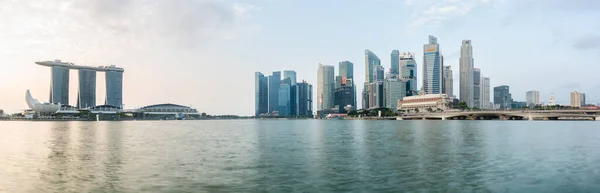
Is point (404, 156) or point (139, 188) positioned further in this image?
point (404, 156)

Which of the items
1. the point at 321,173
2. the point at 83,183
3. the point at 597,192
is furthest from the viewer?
the point at 321,173

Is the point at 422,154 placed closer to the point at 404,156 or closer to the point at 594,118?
the point at 404,156

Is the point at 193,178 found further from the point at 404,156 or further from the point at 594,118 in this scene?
the point at 594,118

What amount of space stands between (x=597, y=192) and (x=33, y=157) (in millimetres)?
40059

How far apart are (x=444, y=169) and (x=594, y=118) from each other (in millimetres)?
196675

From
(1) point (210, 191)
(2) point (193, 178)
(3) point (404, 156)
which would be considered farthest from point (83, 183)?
(3) point (404, 156)

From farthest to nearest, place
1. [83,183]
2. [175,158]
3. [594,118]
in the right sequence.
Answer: [594,118]
[175,158]
[83,183]

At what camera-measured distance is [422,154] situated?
37.0 m

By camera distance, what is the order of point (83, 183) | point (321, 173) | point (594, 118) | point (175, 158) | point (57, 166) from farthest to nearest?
point (594, 118)
point (175, 158)
point (57, 166)
point (321, 173)
point (83, 183)

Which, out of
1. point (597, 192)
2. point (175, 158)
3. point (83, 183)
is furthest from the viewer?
point (175, 158)

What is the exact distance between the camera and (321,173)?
2630cm

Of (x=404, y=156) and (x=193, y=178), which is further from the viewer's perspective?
(x=404, y=156)

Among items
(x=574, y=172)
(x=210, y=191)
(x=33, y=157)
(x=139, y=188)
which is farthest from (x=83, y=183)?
(x=574, y=172)

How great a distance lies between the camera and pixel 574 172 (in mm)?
27047
